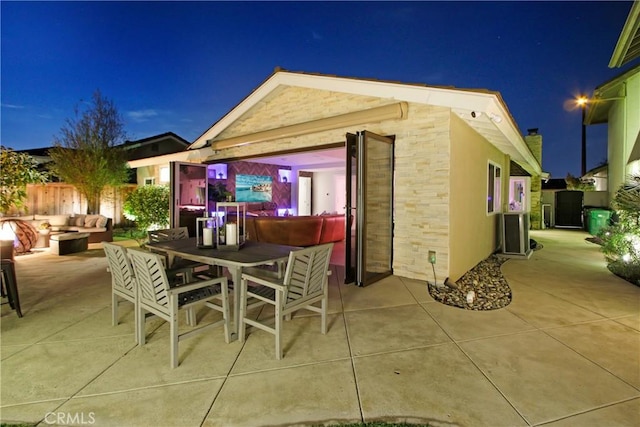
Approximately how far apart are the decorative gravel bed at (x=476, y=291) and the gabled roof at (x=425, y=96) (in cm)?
254

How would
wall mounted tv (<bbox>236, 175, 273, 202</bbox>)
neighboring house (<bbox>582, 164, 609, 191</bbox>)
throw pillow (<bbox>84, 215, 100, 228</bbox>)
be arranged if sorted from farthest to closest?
1. neighboring house (<bbox>582, 164, 609, 191</bbox>)
2. wall mounted tv (<bbox>236, 175, 273, 202</bbox>)
3. throw pillow (<bbox>84, 215, 100, 228</bbox>)

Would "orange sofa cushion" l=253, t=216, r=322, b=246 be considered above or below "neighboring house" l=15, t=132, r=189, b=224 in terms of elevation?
below

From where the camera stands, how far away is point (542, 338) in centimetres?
283

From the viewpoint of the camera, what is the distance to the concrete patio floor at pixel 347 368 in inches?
70.9

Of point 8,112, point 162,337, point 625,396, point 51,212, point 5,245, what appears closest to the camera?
point 625,396

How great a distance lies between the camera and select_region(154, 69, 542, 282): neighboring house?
4438 millimetres

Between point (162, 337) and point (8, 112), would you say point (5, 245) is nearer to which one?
point (162, 337)

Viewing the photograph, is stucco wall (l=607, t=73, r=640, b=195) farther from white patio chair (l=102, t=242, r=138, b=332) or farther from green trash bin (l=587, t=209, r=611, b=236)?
white patio chair (l=102, t=242, r=138, b=332)

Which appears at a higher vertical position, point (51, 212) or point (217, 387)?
point (51, 212)

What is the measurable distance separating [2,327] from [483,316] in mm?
5188

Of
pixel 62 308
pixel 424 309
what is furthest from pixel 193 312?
pixel 424 309

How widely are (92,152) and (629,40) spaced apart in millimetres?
14890

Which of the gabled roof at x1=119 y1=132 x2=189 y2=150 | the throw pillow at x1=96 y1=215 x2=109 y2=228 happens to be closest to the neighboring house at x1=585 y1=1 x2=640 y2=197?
the throw pillow at x1=96 y1=215 x2=109 y2=228

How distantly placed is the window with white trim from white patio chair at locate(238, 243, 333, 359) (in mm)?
5733
